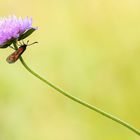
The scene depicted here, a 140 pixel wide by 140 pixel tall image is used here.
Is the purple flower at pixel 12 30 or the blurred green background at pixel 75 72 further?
the blurred green background at pixel 75 72

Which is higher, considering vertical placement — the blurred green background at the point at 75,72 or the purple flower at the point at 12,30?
the purple flower at the point at 12,30

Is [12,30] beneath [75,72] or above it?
above

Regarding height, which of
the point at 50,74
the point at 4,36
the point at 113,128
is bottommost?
the point at 113,128

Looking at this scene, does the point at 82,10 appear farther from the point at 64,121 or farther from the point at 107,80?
the point at 64,121

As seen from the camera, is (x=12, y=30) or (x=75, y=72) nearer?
(x=12, y=30)

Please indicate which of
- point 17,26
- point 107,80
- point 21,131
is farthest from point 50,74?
point 17,26
